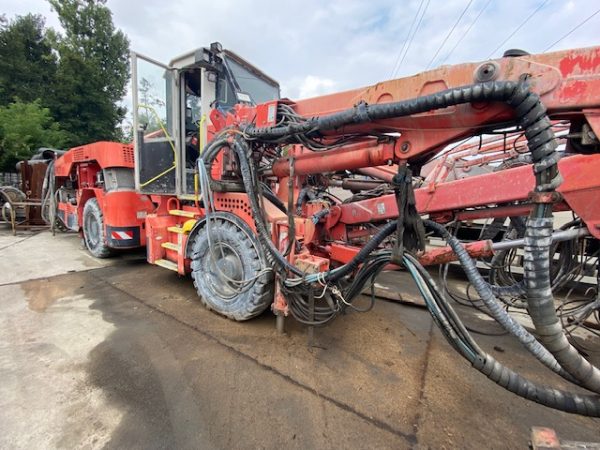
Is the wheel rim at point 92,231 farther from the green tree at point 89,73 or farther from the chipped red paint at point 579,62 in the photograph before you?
the green tree at point 89,73

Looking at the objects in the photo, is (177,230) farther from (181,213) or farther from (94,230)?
(94,230)

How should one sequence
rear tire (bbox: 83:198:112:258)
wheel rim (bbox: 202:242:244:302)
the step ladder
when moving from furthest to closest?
rear tire (bbox: 83:198:112:258), the step ladder, wheel rim (bbox: 202:242:244:302)

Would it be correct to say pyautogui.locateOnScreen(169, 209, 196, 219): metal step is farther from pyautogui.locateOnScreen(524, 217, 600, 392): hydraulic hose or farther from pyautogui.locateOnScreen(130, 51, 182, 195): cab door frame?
pyautogui.locateOnScreen(524, 217, 600, 392): hydraulic hose

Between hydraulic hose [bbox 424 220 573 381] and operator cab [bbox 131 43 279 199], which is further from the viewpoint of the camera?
operator cab [bbox 131 43 279 199]

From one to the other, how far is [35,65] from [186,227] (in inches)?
871

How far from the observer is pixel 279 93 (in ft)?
15.0

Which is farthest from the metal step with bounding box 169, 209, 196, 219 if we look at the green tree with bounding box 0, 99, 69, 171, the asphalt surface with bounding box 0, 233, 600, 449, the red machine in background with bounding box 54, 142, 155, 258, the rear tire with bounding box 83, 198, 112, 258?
the green tree with bounding box 0, 99, 69, 171

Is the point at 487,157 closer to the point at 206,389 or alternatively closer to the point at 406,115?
the point at 406,115

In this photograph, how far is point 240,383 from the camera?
2.14m

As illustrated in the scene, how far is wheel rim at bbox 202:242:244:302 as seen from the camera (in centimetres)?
299

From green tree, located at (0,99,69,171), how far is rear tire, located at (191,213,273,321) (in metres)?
14.3

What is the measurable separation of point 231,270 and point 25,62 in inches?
905

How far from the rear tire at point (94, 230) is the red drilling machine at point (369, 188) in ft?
2.31

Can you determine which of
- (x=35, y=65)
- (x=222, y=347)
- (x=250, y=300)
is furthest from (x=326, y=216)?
(x=35, y=65)
